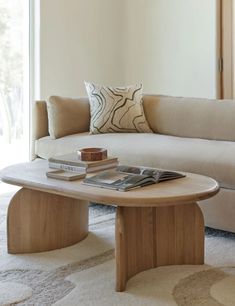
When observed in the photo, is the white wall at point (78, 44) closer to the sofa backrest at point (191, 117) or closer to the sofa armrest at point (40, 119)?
the sofa armrest at point (40, 119)

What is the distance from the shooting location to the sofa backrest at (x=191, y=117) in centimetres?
329

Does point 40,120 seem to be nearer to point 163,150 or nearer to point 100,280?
point 163,150

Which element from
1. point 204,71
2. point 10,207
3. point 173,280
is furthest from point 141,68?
point 173,280

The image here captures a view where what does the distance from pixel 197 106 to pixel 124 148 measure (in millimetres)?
687

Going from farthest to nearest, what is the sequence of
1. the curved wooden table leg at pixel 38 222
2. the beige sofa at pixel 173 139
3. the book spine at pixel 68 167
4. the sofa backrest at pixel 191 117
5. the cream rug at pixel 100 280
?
the sofa backrest at pixel 191 117 < the beige sofa at pixel 173 139 < the curved wooden table leg at pixel 38 222 < the book spine at pixel 68 167 < the cream rug at pixel 100 280

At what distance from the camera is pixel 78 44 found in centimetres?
474

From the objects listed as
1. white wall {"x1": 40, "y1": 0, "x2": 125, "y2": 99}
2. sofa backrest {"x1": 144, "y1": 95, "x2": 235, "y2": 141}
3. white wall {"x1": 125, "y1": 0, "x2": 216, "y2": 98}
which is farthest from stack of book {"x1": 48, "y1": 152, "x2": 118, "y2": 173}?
white wall {"x1": 125, "y1": 0, "x2": 216, "y2": 98}

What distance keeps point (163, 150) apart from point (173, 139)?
0.34m

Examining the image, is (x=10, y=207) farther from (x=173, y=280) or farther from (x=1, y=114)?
(x=1, y=114)

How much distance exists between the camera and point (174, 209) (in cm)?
223

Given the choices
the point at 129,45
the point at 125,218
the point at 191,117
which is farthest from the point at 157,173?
the point at 129,45

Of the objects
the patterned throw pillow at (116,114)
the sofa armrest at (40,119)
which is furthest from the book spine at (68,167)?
the sofa armrest at (40,119)

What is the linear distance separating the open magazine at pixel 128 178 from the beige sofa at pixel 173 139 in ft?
1.52

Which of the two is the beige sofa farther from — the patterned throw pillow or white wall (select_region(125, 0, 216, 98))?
white wall (select_region(125, 0, 216, 98))
